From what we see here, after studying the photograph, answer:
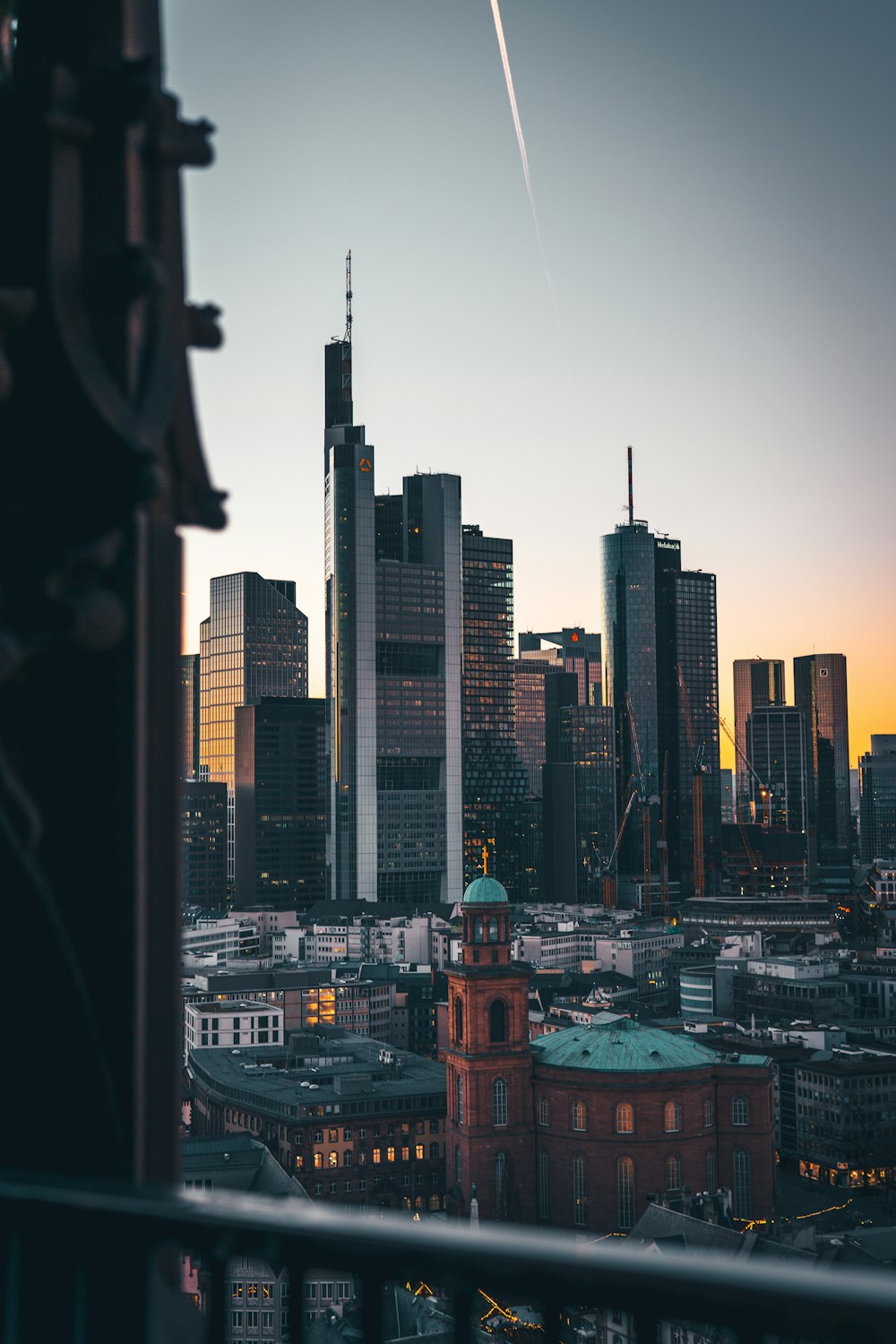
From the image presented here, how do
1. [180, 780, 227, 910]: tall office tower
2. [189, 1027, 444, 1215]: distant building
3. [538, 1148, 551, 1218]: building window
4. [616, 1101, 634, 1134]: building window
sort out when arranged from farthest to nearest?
[180, 780, 227, 910]: tall office tower, [189, 1027, 444, 1215]: distant building, [538, 1148, 551, 1218]: building window, [616, 1101, 634, 1134]: building window

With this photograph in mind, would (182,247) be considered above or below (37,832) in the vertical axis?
above

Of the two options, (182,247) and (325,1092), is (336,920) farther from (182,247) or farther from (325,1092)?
(182,247)

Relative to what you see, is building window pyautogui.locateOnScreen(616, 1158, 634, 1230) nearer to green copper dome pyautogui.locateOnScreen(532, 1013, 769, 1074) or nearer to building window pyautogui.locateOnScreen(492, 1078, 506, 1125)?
green copper dome pyautogui.locateOnScreen(532, 1013, 769, 1074)

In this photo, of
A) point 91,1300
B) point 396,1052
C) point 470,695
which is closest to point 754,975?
point 396,1052

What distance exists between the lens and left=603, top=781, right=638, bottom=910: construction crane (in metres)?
171

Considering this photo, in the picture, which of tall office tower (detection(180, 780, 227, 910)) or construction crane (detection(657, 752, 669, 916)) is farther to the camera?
construction crane (detection(657, 752, 669, 916))

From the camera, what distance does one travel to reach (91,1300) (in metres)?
2.58

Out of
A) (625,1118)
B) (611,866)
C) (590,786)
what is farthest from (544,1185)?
(590,786)

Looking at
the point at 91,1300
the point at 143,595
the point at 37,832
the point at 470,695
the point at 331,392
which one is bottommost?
the point at 91,1300

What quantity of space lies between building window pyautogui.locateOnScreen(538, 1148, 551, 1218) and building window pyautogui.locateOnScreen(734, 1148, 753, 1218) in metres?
6.23

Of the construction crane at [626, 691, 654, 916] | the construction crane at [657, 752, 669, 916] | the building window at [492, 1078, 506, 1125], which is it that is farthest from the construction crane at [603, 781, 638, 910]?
the building window at [492, 1078, 506, 1125]

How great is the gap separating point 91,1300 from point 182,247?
2.06 meters

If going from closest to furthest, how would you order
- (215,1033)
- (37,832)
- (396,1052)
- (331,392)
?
(37,832), (396,1052), (215,1033), (331,392)

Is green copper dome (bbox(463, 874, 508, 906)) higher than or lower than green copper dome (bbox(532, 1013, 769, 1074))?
higher
